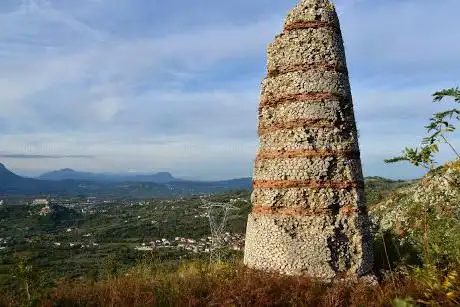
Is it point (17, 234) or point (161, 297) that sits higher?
point (161, 297)

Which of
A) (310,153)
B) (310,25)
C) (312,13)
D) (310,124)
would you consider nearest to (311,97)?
(310,124)

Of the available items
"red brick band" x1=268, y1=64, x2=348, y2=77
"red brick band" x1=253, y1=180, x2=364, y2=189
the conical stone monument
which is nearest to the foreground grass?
the conical stone monument

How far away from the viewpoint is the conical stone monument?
392 inches

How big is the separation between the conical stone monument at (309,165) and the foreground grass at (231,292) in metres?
0.54

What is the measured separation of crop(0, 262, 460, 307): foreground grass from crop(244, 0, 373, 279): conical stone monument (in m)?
0.54

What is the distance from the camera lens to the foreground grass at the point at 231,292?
8.57 metres

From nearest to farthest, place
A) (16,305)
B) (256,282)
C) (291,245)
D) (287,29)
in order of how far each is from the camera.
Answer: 1. (16,305)
2. (256,282)
3. (291,245)
4. (287,29)

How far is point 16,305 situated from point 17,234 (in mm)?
85639

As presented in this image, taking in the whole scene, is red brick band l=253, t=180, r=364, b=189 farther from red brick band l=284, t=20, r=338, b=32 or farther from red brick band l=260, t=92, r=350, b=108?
red brick band l=284, t=20, r=338, b=32

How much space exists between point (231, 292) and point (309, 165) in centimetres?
332

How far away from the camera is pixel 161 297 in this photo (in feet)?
29.6

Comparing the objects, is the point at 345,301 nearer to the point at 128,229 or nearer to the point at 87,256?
the point at 87,256

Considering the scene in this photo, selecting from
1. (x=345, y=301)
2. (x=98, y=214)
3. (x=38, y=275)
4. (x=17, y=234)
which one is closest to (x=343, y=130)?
(x=345, y=301)

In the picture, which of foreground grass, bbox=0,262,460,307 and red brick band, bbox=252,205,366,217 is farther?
red brick band, bbox=252,205,366,217
